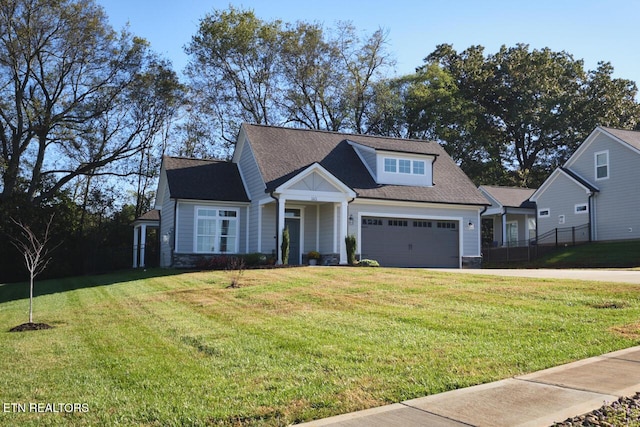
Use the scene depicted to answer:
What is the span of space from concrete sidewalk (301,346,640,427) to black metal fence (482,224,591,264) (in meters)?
25.1

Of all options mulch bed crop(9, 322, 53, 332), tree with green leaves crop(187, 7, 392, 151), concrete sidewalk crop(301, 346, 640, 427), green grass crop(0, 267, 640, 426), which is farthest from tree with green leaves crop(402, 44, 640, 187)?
concrete sidewalk crop(301, 346, 640, 427)

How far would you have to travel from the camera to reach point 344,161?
1020 inches

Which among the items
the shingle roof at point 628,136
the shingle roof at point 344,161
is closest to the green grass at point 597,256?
the shingle roof at point 628,136

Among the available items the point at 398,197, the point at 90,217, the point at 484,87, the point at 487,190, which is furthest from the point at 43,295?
the point at 484,87

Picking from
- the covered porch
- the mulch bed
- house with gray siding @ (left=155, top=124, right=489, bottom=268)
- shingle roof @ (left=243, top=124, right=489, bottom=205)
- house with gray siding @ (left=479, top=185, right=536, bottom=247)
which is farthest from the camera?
house with gray siding @ (left=479, top=185, right=536, bottom=247)

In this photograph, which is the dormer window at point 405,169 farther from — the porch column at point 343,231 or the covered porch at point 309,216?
the porch column at point 343,231

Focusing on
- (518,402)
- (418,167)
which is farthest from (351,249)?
(518,402)

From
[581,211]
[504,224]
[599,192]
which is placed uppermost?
[599,192]

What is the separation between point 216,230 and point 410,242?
310 inches

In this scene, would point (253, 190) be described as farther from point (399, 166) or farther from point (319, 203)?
point (399, 166)

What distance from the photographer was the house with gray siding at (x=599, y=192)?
28656 mm

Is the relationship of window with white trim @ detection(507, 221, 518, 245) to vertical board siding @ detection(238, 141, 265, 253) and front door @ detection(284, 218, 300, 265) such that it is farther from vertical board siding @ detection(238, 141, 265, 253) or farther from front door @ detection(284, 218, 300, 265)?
vertical board siding @ detection(238, 141, 265, 253)

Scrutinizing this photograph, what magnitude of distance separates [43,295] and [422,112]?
106 feet

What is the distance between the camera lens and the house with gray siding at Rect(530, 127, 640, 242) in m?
28.7
